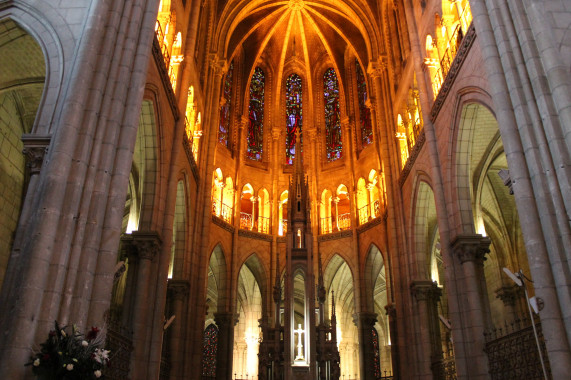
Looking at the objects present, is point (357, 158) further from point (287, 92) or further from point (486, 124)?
point (486, 124)

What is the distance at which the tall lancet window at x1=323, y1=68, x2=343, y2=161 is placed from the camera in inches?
1152

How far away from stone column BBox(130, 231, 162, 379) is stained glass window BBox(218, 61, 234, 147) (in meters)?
13.6

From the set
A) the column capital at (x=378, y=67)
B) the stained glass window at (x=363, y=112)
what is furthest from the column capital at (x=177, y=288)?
the stained glass window at (x=363, y=112)

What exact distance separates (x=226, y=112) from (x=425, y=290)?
15.4 meters

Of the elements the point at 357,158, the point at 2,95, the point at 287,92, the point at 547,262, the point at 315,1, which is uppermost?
the point at 315,1

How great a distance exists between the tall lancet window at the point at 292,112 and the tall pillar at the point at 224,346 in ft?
32.8

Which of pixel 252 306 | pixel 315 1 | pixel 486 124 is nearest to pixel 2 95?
pixel 486 124

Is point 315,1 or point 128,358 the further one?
point 315,1

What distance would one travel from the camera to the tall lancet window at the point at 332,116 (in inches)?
1152

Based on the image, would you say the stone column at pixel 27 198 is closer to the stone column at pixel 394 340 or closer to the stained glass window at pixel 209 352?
the stone column at pixel 394 340

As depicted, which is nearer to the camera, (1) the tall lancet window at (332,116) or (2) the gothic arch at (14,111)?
(2) the gothic arch at (14,111)

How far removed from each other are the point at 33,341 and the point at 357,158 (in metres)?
22.0

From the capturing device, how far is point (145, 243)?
13.4 m

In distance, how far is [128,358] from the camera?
1157 centimetres
